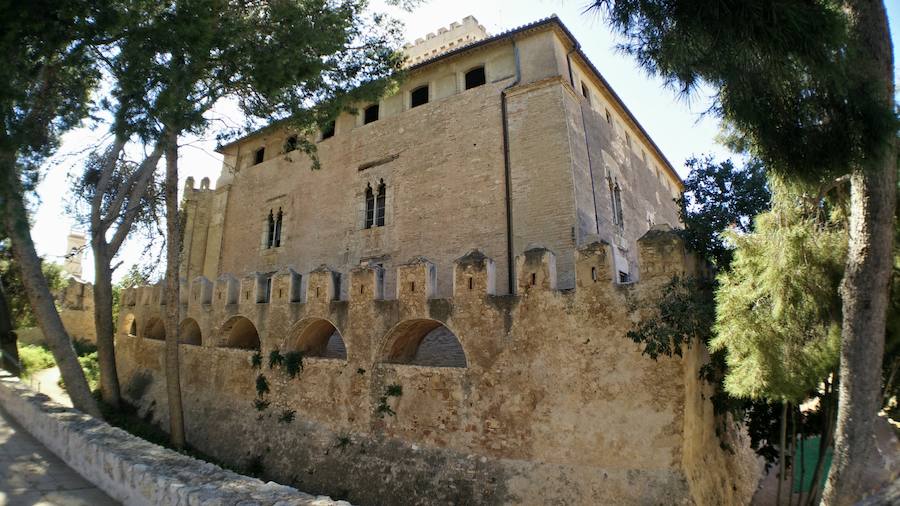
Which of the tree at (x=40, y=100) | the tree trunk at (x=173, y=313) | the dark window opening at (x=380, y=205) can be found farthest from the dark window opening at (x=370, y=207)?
the tree at (x=40, y=100)

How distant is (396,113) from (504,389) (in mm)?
10327

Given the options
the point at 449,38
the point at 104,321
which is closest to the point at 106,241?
the point at 104,321

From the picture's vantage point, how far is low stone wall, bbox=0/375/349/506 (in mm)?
4094

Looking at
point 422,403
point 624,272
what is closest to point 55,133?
point 422,403

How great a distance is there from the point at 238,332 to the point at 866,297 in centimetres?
1310

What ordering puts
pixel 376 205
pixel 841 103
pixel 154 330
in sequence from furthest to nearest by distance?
pixel 154 330
pixel 376 205
pixel 841 103

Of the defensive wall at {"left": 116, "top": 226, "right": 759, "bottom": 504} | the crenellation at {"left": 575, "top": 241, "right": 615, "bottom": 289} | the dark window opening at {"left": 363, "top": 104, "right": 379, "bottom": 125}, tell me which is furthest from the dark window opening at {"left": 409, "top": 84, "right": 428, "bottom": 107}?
the crenellation at {"left": 575, "top": 241, "right": 615, "bottom": 289}

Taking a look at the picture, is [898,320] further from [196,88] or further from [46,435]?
[196,88]

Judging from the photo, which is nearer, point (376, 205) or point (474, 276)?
point (474, 276)

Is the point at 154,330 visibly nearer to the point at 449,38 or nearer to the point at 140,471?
the point at 140,471

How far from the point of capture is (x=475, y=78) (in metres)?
14.1

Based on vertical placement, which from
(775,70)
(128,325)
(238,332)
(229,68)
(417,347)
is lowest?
(417,347)

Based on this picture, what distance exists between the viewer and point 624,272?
43.3 ft

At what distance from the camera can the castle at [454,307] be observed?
23.7 ft
